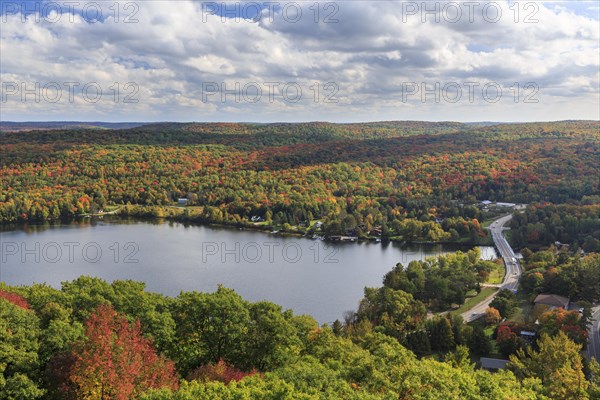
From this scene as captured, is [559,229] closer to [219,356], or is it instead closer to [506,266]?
[506,266]

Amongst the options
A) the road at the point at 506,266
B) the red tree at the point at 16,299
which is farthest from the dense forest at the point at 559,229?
the red tree at the point at 16,299

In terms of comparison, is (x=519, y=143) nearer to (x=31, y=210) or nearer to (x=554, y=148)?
(x=554, y=148)

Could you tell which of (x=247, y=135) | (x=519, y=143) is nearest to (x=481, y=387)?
(x=519, y=143)

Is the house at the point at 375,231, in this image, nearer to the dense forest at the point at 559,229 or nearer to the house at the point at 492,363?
the dense forest at the point at 559,229

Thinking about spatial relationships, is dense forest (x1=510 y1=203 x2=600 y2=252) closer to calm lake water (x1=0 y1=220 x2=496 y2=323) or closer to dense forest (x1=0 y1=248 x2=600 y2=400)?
calm lake water (x1=0 y1=220 x2=496 y2=323)

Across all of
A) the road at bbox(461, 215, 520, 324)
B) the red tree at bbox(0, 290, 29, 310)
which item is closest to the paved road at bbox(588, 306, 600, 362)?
the road at bbox(461, 215, 520, 324)

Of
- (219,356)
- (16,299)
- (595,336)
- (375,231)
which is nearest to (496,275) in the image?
(595,336)
